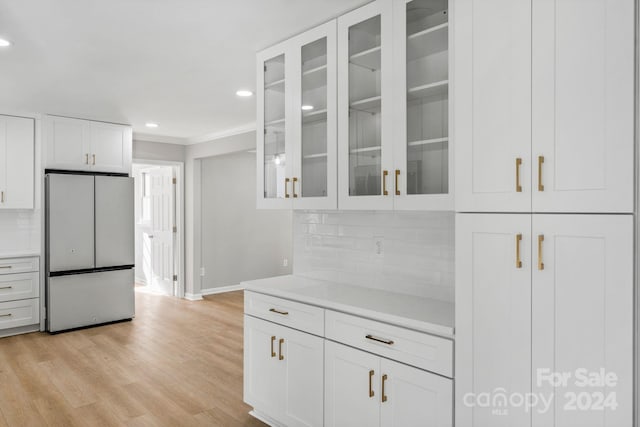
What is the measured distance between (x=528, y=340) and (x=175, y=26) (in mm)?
2460

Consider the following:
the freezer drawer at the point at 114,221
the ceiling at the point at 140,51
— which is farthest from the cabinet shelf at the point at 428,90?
the freezer drawer at the point at 114,221

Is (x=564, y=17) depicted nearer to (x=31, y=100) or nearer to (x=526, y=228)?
(x=526, y=228)

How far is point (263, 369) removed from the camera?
2.72 meters

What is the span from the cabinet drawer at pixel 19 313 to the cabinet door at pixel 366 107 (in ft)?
14.1

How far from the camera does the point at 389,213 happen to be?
265 cm

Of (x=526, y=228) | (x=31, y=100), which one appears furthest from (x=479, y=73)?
(x=31, y=100)

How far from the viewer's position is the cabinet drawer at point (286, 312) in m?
2.38

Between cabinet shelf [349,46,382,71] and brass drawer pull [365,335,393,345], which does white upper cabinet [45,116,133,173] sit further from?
brass drawer pull [365,335,393,345]


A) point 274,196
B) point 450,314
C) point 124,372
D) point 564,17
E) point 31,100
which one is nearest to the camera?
point 564,17

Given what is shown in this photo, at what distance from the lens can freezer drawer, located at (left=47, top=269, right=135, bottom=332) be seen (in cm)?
494

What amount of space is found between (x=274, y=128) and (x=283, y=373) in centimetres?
156

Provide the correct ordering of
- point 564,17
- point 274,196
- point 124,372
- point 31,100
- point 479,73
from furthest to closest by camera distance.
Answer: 1. point 31,100
2. point 124,372
3. point 274,196
4. point 479,73
5. point 564,17

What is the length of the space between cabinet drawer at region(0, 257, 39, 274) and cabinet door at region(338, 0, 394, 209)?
417 cm

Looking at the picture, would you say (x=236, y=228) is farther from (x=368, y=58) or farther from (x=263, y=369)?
(x=368, y=58)
